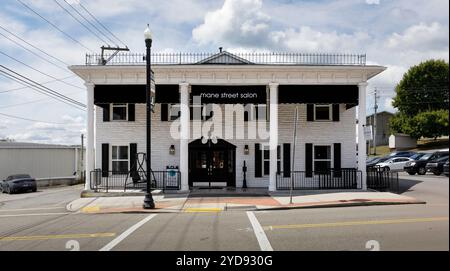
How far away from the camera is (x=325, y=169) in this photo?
69.5ft

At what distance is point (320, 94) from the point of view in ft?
64.5

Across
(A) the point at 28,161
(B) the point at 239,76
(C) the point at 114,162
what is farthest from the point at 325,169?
(A) the point at 28,161

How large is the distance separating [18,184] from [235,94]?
63.5 feet

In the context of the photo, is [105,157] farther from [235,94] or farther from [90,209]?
[235,94]

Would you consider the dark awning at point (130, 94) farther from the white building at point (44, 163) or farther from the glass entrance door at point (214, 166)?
the white building at point (44, 163)

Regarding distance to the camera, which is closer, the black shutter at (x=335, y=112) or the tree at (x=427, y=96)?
the tree at (x=427, y=96)

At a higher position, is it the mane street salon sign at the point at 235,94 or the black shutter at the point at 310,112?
the mane street salon sign at the point at 235,94

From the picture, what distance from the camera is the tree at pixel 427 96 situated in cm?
221

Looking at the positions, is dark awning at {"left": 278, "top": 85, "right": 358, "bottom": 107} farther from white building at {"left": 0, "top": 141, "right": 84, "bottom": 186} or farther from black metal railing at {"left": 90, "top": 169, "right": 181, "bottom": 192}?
white building at {"left": 0, "top": 141, "right": 84, "bottom": 186}

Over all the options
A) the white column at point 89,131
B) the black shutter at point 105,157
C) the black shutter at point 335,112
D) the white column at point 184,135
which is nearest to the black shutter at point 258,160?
the white column at point 184,135

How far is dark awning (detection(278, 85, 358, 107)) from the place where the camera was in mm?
19656

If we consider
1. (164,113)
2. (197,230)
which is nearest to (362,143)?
(164,113)

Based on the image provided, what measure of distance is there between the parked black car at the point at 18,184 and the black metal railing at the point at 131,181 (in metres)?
11.4

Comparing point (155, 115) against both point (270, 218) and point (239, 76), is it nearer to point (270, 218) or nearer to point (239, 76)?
point (239, 76)
